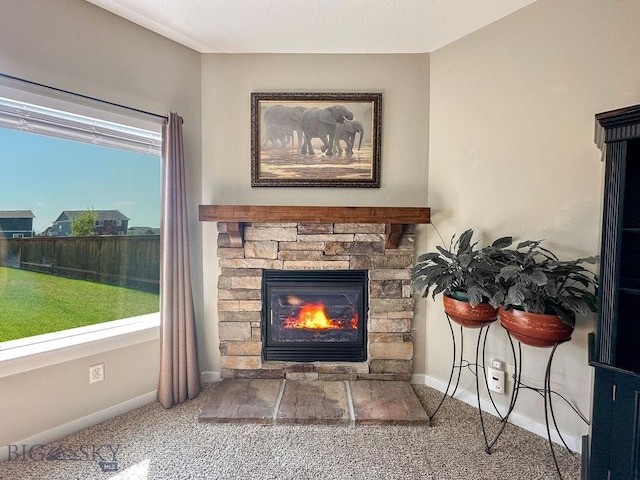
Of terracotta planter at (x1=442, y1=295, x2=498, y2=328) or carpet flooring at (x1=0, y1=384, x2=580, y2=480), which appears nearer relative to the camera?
carpet flooring at (x1=0, y1=384, x2=580, y2=480)

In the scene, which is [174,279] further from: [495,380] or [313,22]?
[495,380]

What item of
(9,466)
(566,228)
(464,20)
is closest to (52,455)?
(9,466)

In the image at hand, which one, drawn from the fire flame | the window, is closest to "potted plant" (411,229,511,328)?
the fire flame

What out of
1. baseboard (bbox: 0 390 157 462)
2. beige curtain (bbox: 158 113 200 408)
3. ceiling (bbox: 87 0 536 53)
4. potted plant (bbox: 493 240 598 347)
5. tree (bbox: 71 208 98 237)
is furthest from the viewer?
beige curtain (bbox: 158 113 200 408)

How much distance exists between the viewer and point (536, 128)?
71.9 inches

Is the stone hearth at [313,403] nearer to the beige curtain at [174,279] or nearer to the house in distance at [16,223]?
the beige curtain at [174,279]

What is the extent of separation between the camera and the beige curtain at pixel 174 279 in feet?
6.75


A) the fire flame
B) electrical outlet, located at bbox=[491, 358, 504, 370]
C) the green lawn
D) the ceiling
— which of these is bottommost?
electrical outlet, located at bbox=[491, 358, 504, 370]

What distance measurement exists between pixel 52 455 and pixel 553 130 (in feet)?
11.0

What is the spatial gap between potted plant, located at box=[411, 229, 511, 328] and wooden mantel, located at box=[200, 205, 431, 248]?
37 centimetres

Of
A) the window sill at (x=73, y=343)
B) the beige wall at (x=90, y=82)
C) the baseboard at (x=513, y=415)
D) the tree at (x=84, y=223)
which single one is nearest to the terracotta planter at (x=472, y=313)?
the baseboard at (x=513, y=415)

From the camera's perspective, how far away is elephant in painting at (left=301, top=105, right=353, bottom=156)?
2332 millimetres

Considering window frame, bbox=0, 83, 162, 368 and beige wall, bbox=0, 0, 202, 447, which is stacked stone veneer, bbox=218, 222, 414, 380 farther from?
window frame, bbox=0, 83, 162, 368

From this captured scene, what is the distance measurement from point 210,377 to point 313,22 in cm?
269
